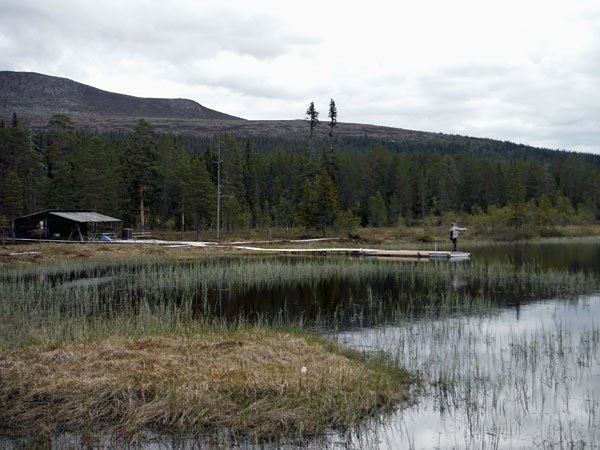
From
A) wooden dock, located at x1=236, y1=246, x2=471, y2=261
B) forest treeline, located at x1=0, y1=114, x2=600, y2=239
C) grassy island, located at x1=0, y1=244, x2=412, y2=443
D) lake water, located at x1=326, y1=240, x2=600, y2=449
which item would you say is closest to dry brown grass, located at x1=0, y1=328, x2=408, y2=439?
grassy island, located at x1=0, y1=244, x2=412, y2=443

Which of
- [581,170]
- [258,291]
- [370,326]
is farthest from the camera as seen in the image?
[581,170]

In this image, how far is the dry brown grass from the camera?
8.93 m

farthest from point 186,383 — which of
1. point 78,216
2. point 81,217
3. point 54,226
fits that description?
point 54,226

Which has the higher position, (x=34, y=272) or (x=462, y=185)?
(x=462, y=185)

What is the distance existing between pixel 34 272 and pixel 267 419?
25788 millimetres

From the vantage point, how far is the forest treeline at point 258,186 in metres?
63.9

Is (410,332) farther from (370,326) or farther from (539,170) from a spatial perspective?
(539,170)

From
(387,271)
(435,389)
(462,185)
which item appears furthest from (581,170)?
(435,389)

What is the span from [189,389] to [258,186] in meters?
85.4

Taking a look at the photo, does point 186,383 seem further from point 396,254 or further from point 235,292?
point 396,254

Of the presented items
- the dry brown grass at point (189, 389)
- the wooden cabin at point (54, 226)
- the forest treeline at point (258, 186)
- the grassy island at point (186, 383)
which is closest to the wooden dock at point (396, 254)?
the wooden cabin at point (54, 226)

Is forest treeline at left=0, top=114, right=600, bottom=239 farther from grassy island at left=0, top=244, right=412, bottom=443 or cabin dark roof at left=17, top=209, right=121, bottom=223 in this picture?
grassy island at left=0, top=244, right=412, bottom=443

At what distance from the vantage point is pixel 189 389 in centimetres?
964

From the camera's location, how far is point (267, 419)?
353 inches
